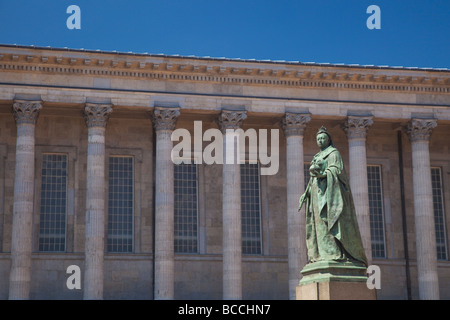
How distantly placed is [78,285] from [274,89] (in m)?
13.1

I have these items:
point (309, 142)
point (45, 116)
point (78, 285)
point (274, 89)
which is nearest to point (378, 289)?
point (309, 142)

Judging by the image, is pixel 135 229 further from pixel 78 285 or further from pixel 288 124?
pixel 288 124

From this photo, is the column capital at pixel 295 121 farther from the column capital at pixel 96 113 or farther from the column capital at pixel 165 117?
the column capital at pixel 96 113

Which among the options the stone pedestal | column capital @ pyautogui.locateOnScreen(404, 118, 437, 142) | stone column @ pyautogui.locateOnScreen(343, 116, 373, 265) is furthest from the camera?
column capital @ pyautogui.locateOnScreen(404, 118, 437, 142)

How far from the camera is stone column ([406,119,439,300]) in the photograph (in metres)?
38.7

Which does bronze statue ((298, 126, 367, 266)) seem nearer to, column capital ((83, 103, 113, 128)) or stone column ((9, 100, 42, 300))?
stone column ((9, 100, 42, 300))

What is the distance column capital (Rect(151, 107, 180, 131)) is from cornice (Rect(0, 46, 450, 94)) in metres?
1.59

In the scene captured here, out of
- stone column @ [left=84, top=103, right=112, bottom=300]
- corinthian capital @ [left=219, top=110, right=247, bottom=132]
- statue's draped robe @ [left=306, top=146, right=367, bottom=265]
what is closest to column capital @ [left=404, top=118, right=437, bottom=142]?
corinthian capital @ [left=219, top=110, right=247, bottom=132]

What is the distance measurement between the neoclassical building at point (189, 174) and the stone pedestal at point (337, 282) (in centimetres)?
1980

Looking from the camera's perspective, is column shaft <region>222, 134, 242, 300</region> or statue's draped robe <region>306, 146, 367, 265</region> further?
column shaft <region>222, 134, 242, 300</region>

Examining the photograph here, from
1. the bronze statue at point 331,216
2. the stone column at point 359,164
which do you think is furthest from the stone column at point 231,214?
the bronze statue at point 331,216

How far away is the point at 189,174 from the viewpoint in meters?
41.0

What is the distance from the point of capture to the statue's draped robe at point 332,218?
16875 mm

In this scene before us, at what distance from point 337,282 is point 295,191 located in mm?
21798
